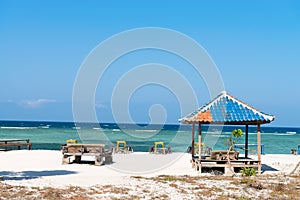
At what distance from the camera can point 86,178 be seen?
13609 mm

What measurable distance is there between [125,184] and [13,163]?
8206 millimetres

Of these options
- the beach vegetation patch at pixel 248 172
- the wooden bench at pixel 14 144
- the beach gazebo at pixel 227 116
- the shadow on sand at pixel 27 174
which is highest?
the beach gazebo at pixel 227 116

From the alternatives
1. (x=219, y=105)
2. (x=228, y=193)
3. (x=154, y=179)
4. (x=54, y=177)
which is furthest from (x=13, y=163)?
(x=228, y=193)

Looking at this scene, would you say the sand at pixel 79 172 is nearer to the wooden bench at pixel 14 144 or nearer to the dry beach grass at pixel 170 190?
the dry beach grass at pixel 170 190

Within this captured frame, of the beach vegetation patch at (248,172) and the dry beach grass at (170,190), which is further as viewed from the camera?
the beach vegetation patch at (248,172)

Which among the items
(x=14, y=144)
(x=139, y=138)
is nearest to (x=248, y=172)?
(x=14, y=144)

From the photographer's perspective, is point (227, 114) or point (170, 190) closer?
point (170, 190)

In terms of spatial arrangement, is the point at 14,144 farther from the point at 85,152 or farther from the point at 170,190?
the point at 170,190

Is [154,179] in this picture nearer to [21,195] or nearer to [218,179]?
[218,179]

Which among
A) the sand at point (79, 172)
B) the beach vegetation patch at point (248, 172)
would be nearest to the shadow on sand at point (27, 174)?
the sand at point (79, 172)

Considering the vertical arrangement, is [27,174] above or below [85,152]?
below

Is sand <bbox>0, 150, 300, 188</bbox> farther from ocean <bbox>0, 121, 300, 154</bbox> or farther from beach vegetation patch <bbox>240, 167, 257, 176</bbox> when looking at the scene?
ocean <bbox>0, 121, 300, 154</bbox>

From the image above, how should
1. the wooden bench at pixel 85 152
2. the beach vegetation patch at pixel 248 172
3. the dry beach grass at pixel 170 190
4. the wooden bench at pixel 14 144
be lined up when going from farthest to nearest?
the wooden bench at pixel 14 144 < the wooden bench at pixel 85 152 < the beach vegetation patch at pixel 248 172 < the dry beach grass at pixel 170 190

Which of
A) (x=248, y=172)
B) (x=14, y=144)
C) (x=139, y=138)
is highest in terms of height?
(x=139, y=138)
